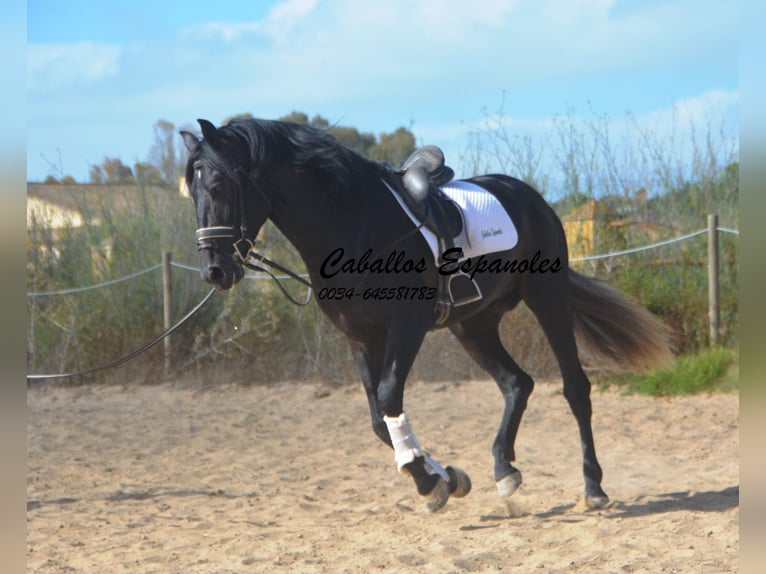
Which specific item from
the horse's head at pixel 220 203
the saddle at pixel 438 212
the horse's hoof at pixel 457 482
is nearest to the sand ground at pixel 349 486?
the horse's hoof at pixel 457 482

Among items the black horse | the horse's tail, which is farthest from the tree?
the black horse

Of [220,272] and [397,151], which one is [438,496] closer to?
[220,272]

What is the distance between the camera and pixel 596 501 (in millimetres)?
4707

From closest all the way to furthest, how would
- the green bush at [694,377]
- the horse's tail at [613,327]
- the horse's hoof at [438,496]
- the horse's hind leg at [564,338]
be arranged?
the horse's hoof at [438,496] → the horse's hind leg at [564,338] → the horse's tail at [613,327] → the green bush at [694,377]

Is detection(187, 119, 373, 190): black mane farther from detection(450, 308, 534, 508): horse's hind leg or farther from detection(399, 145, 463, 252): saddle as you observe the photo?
detection(450, 308, 534, 508): horse's hind leg

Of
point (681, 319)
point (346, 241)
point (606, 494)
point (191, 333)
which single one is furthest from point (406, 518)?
point (191, 333)

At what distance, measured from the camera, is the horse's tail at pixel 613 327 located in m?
5.61

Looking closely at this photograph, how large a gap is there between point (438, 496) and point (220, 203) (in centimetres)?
176

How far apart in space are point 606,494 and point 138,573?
2.66 meters

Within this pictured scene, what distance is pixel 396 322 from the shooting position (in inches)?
167

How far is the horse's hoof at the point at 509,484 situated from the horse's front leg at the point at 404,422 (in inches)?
15.7

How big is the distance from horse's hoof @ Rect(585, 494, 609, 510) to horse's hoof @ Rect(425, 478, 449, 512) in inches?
36.0

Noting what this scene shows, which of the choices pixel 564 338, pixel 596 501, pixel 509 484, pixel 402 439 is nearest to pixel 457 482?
pixel 509 484

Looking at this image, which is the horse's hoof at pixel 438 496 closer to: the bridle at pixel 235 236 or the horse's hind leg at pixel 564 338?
the horse's hind leg at pixel 564 338
